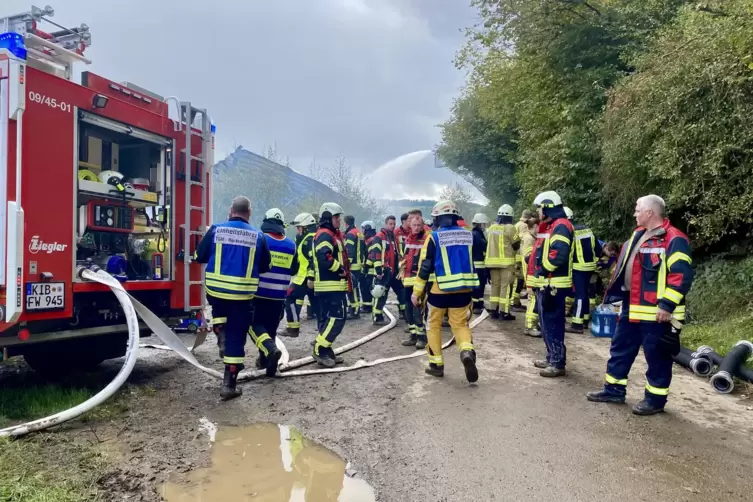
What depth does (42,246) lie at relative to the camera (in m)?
4.14

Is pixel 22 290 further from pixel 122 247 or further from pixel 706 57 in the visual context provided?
pixel 706 57

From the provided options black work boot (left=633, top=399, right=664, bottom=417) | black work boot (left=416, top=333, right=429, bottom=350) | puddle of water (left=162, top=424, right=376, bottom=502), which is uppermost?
black work boot (left=416, top=333, right=429, bottom=350)

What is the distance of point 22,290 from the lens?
156 inches

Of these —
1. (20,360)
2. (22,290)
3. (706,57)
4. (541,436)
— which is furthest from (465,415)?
(706,57)

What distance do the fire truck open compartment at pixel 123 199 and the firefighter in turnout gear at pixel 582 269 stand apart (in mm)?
5217

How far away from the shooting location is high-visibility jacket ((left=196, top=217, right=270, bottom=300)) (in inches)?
190

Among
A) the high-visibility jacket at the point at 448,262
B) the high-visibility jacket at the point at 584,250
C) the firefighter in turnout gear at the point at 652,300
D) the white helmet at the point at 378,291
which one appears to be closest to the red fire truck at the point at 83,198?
the high-visibility jacket at the point at 448,262

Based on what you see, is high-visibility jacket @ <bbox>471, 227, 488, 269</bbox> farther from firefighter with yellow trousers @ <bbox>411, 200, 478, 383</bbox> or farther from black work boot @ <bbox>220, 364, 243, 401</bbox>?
black work boot @ <bbox>220, 364, 243, 401</bbox>

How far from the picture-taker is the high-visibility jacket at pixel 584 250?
7520 mm

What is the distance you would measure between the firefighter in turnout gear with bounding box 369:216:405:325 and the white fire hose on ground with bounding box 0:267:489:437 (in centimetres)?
199

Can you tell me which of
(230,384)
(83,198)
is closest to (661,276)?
(230,384)

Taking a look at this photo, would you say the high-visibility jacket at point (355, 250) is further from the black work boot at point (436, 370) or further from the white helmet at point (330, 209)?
the black work boot at point (436, 370)

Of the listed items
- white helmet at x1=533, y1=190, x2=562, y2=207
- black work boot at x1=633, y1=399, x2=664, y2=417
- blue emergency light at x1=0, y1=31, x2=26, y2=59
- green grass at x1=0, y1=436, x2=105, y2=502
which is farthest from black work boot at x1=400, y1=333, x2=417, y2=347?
blue emergency light at x1=0, y1=31, x2=26, y2=59

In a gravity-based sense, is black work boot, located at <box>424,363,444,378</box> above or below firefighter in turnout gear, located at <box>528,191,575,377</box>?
below
